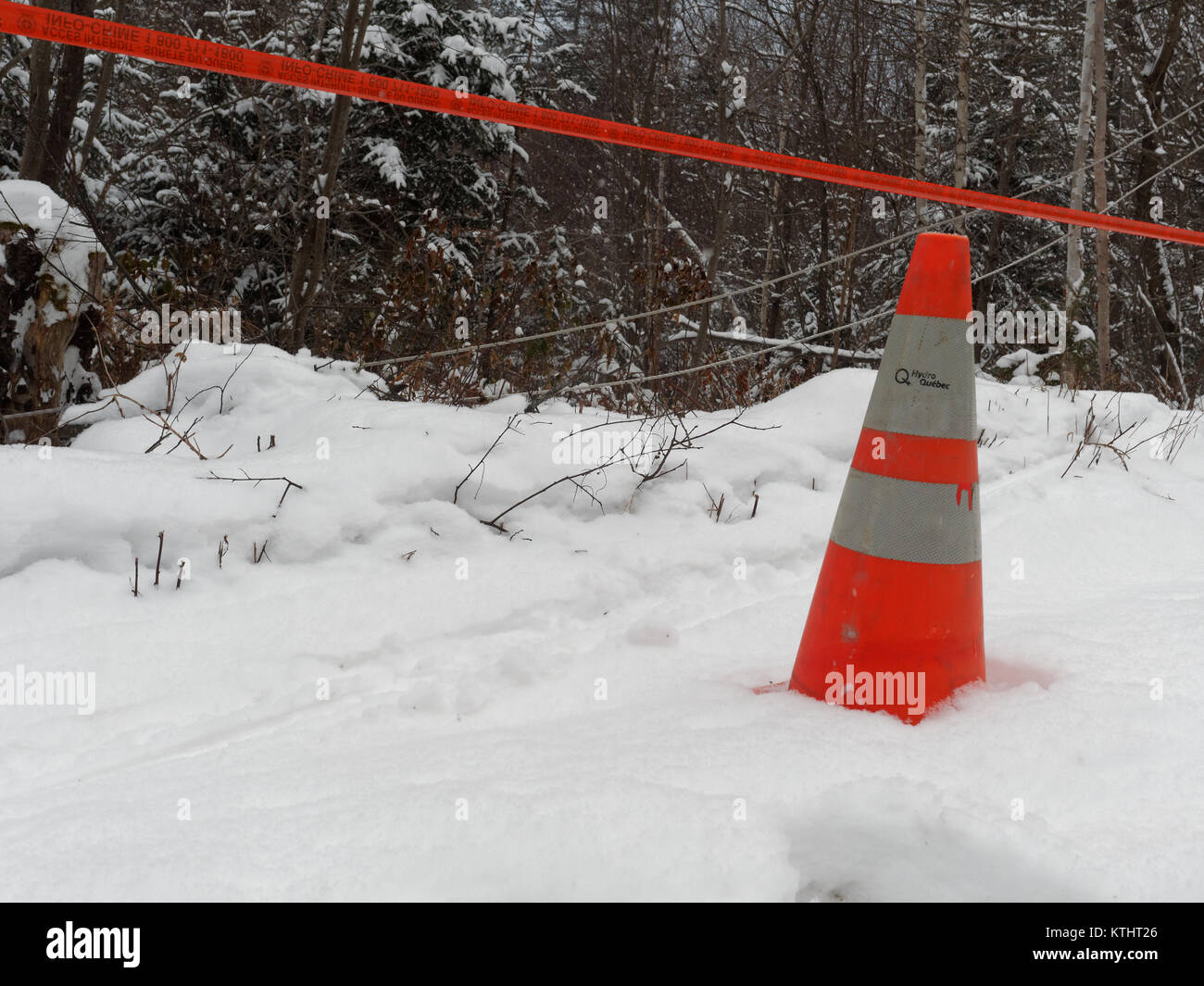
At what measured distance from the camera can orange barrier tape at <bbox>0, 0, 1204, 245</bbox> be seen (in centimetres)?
292

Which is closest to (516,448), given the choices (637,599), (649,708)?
(637,599)

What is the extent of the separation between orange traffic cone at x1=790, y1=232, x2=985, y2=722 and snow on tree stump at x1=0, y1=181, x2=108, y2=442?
3.27 metres

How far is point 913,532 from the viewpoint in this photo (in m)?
2.23

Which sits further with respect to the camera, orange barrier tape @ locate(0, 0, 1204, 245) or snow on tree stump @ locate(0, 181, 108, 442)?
snow on tree stump @ locate(0, 181, 108, 442)

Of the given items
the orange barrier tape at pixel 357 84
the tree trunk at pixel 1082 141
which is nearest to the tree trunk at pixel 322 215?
the orange barrier tape at pixel 357 84

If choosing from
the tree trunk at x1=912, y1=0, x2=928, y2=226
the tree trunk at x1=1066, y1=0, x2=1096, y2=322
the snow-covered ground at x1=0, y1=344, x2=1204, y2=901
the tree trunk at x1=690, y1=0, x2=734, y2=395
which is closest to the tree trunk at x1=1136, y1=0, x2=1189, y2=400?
the tree trunk at x1=1066, y1=0, x2=1096, y2=322

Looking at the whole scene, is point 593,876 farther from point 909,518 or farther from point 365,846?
point 909,518

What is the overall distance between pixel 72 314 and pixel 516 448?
6.87ft

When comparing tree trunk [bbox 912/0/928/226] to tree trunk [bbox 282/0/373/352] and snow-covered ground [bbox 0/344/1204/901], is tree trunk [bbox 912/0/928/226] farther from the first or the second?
snow-covered ground [bbox 0/344/1204/901]

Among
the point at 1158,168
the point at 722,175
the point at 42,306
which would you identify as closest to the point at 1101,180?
the point at 1158,168

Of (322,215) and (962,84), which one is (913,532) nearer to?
(322,215)

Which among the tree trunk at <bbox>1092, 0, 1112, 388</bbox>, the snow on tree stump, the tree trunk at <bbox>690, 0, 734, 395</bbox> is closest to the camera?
the snow on tree stump

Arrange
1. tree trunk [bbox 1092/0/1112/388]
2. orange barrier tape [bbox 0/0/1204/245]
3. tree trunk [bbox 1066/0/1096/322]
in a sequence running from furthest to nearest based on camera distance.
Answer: tree trunk [bbox 1092/0/1112/388], tree trunk [bbox 1066/0/1096/322], orange barrier tape [bbox 0/0/1204/245]

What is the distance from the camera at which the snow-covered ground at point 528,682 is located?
147 cm
